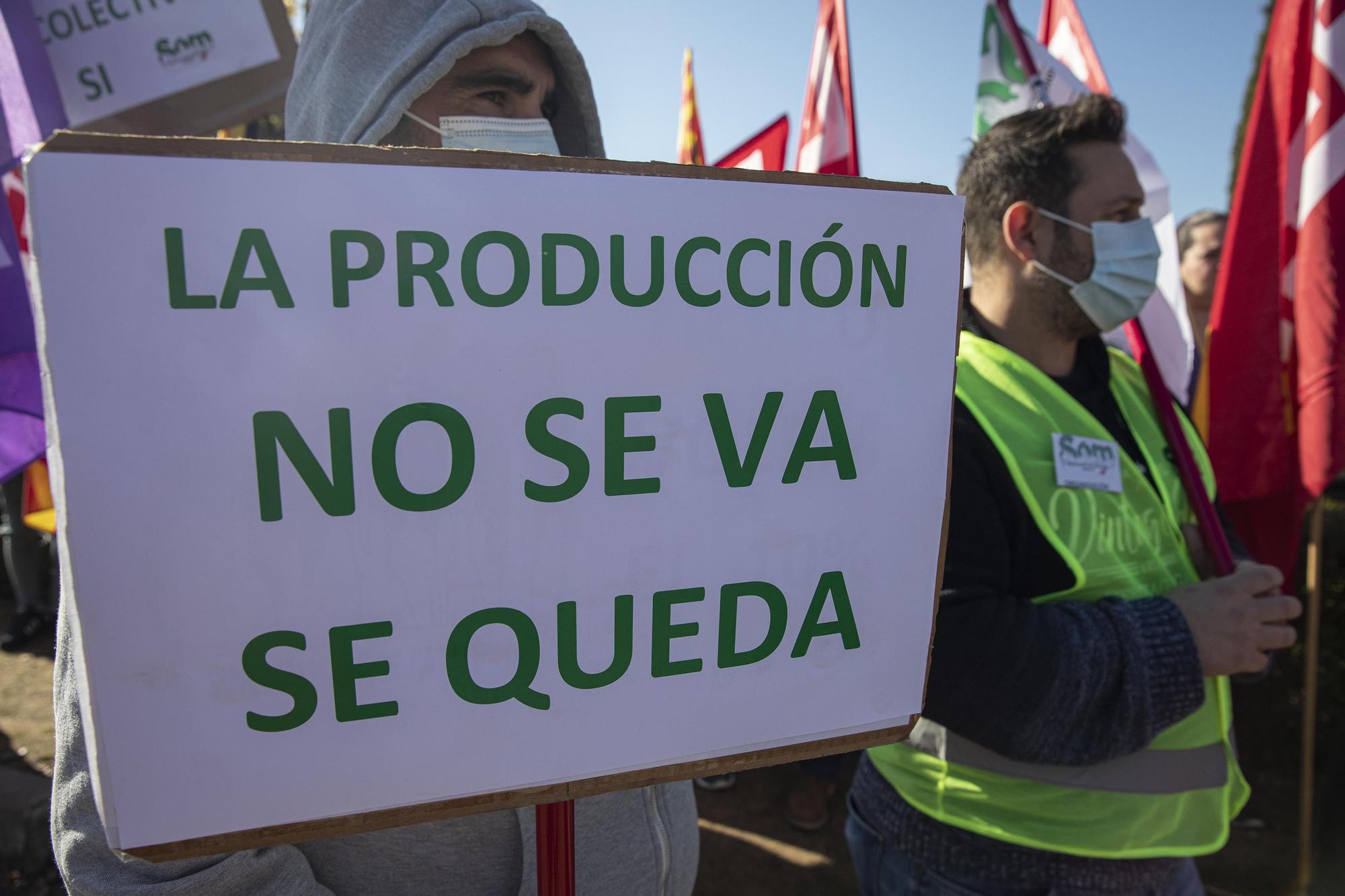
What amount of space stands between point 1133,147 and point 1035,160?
1.58 metres

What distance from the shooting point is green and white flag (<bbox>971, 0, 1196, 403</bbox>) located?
8.61 feet

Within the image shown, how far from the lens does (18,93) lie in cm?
237

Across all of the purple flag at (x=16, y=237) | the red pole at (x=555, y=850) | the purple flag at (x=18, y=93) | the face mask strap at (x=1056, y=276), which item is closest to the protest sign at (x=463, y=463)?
the red pole at (x=555, y=850)

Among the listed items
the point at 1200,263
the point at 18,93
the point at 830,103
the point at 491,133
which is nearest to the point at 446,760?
the point at 491,133

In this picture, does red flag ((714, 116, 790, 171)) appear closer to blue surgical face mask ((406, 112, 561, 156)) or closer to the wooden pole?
the wooden pole

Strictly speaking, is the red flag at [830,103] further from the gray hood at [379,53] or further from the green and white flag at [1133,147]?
the gray hood at [379,53]

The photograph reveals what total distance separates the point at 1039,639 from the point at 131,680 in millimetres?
1103

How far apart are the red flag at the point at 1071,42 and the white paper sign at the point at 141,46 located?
2.72 m

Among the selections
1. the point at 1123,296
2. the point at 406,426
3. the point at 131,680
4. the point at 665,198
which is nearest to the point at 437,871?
the point at 131,680

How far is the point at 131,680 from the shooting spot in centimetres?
64

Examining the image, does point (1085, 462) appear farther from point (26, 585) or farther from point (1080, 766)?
point (26, 585)

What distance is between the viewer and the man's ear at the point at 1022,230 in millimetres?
1640

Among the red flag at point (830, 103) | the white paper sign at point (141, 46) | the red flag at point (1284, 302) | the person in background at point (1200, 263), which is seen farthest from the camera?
the person in background at point (1200, 263)

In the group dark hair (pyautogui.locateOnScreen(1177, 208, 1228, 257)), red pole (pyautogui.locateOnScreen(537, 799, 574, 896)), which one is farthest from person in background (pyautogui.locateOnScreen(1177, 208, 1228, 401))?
red pole (pyautogui.locateOnScreen(537, 799, 574, 896))
